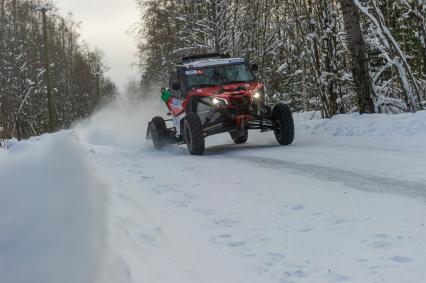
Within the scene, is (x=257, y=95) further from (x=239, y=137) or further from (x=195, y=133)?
(x=239, y=137)

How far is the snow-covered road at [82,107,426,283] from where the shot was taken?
3295 millimetres

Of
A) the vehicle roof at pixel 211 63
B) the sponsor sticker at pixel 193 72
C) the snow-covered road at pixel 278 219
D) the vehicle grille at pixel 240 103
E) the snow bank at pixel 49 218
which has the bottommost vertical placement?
the snow-covered road at pixel 278 219

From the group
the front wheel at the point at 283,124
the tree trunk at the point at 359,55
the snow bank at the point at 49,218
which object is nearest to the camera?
the snow bank at the point at 49,218

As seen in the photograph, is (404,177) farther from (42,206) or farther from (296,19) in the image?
(296,19)

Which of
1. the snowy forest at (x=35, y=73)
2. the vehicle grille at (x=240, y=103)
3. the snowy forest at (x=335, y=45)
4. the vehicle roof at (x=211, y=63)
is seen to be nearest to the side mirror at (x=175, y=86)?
the vehicle roof at (x=211, y=63)

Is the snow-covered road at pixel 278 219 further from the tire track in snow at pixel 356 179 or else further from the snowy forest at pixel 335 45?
the snowy forest at pixel 335 45

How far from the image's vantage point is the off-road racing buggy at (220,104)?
10516mm

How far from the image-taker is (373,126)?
10688 millimetres

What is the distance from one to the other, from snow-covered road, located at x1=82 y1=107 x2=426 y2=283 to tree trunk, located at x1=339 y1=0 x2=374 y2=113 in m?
4.11

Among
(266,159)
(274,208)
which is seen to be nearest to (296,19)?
(266,159)

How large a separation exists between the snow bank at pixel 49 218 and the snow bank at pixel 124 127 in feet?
38.5

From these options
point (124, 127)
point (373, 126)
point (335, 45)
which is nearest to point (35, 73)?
point (124, 127)

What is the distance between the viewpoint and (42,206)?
2.57 m

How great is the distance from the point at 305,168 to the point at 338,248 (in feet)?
11.7
